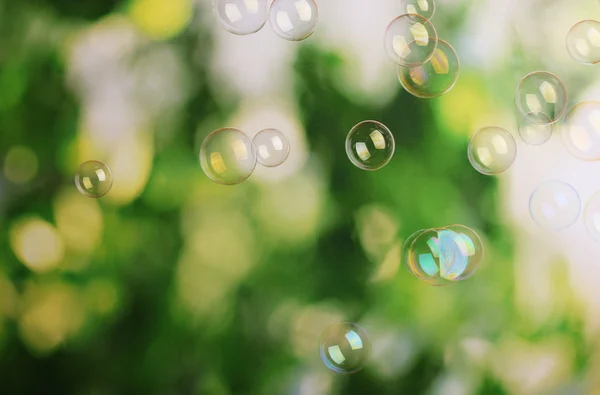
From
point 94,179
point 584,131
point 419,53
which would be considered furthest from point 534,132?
point 94,179

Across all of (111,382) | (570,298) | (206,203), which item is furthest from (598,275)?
(111,382)

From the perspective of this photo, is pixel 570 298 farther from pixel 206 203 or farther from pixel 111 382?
pixel 111 382

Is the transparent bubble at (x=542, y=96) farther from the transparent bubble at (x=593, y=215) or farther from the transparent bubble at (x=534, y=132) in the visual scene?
the transparent bubble at (x=593, y=215)

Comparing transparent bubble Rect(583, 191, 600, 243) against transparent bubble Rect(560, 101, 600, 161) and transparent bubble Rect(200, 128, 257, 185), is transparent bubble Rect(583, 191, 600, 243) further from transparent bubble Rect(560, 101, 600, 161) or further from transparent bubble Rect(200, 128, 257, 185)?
transparent bubble Rect(200, 128, 257, 185)

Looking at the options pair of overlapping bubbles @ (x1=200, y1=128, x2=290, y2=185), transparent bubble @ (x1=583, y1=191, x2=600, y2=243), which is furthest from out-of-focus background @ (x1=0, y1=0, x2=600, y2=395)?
pair of overlapping bubbles @ (x1=200, y1=128, x2=290, y2=185)

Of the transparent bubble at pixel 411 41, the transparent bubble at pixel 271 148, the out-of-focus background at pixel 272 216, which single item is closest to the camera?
the transparent bubble at pixel 411 41

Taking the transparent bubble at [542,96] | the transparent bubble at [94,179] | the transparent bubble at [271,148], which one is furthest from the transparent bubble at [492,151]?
the transparent bubble at [94,179]

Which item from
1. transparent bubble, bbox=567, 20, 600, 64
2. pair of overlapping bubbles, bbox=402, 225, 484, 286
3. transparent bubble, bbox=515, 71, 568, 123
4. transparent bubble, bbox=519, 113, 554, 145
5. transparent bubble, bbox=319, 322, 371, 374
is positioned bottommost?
transparent bubble, bbox=319, 322, 371, 374
